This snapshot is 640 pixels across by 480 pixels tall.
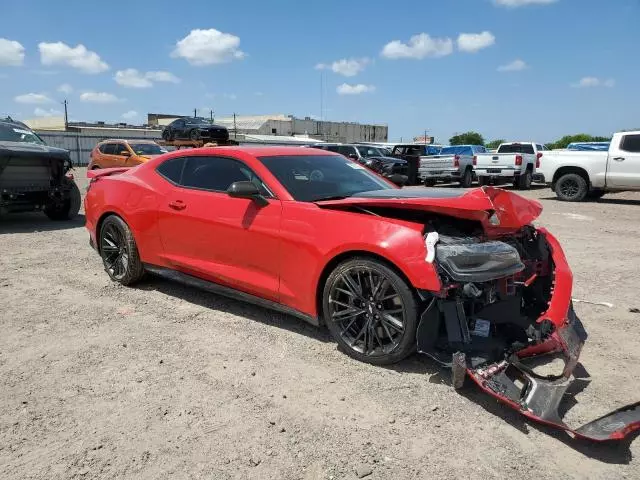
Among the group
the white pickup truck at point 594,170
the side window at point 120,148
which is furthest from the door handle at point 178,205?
the side window at point 120,148

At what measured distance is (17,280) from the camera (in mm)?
5816

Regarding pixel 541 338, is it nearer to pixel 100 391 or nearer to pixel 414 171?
pixel 100 391

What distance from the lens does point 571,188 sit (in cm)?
1502

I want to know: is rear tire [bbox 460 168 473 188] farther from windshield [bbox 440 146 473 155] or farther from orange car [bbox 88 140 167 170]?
orange car [bbox 88 140 167 170]

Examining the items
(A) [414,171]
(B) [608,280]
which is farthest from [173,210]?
(A) [414,171]

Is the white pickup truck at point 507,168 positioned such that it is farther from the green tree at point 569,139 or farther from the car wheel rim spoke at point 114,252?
the green tree at point 569,139

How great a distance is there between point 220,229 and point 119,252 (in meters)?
1.74

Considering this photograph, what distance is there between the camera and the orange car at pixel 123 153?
712 inches

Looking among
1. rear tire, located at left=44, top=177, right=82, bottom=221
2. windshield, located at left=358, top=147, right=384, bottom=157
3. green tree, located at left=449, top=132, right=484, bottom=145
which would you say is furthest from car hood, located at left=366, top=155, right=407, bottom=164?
green tree, located at left=449, top=132, right=484, bottom=145

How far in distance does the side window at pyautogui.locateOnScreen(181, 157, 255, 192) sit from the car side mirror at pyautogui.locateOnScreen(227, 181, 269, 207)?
0.97 feet

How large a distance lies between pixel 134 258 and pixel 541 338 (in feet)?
12.6

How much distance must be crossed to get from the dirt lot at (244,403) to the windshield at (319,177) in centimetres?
113

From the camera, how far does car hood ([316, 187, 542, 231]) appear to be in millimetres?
3477

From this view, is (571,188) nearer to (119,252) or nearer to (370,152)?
(370,152)
